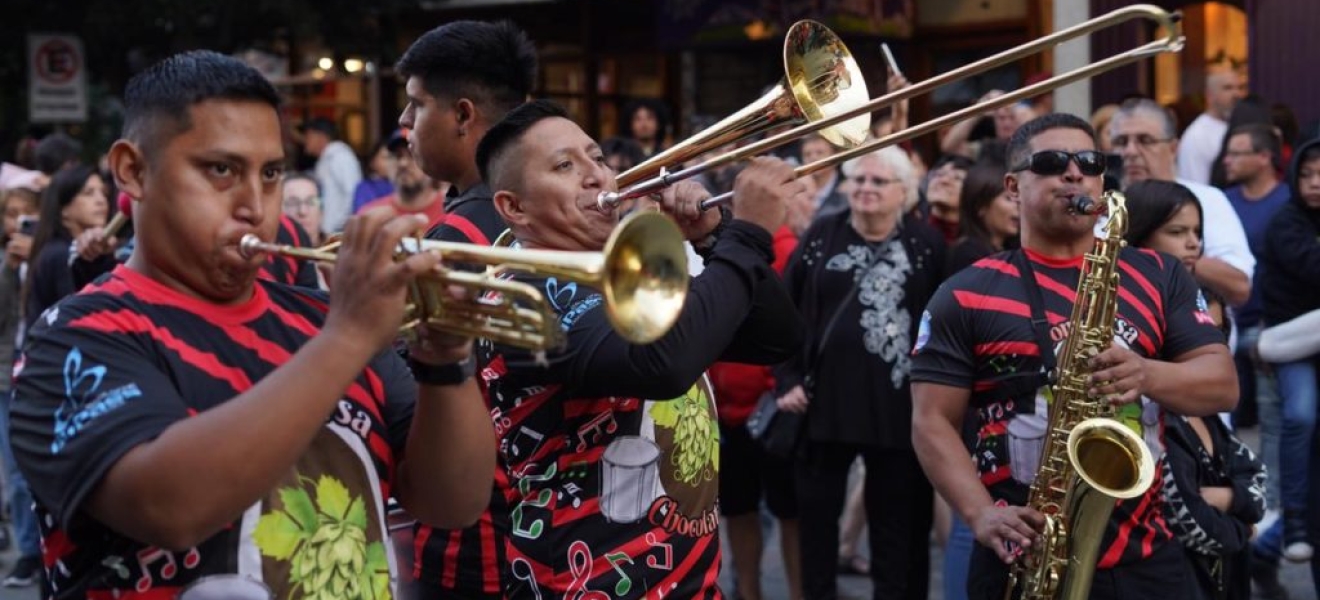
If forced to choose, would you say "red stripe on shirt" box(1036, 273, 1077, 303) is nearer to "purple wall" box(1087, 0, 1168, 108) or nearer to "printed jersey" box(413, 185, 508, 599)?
"printed jersey" box(413, 185, 508, 599)

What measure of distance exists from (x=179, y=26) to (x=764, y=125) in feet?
A: 36.6

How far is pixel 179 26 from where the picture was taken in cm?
1399

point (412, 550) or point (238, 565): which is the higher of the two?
point (238, 565)

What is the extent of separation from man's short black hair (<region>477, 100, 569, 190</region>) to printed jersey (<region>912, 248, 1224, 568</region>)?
4.10 ft

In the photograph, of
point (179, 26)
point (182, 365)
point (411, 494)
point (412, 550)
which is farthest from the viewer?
point (179, 26)

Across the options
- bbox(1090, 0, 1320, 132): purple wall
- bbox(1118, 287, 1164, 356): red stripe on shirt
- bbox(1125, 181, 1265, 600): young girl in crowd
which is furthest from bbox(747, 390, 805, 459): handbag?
bbox(1090, 0, 1320, 132): purple wall

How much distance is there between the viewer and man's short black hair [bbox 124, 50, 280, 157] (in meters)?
2.44

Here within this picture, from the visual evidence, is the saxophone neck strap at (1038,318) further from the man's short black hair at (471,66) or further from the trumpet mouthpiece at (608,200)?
the man's short black hair at (471,66)

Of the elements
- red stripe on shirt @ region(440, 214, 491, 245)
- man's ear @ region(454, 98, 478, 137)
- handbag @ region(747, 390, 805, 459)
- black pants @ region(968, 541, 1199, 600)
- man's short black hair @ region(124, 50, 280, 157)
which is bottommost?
black pants @ region(968, 541, 1199, 600)

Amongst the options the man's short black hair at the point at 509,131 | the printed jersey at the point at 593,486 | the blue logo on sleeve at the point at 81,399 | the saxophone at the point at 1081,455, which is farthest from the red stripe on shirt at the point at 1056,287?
the blue logo on sleeve at the point at 81,399

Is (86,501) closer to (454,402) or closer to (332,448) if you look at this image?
(332,448)

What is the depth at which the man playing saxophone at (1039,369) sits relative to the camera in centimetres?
416

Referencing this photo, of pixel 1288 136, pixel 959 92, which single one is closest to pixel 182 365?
pixel 1288 136

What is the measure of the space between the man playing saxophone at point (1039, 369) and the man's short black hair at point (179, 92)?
7.46 ft
